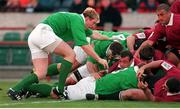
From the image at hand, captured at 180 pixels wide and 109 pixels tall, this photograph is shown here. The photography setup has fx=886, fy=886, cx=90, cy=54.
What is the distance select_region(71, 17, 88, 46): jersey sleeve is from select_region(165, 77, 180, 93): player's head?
160cm

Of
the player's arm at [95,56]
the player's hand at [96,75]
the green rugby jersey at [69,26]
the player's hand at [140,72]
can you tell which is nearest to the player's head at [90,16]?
the green rugby jersey at [69,26]

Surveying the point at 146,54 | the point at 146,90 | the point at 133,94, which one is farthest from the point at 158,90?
the point at 146,54

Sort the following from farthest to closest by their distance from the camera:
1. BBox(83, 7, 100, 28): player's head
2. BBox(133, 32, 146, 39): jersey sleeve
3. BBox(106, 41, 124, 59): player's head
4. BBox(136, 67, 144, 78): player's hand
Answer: BBox(133, 32, 146, 39): jersey sleeve
BBox(106, 41, 124, 59): player's head
BBox(83, 7, 100, 28): player's head
BBox(136, 67, 144, 78): player's hand

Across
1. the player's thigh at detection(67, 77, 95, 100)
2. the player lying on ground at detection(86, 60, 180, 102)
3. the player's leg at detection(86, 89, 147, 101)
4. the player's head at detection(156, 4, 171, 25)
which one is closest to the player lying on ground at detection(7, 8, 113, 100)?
the player's thigh at detection(67, 77, 95, 100)

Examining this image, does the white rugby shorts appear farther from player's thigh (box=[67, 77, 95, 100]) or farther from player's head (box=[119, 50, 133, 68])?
player's head (box=[119, 50, 133, 68])

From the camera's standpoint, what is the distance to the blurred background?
21562 millimetres

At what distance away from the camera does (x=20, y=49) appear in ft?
70.9

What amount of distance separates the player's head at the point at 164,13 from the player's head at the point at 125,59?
0.80 m

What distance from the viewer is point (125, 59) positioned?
13.8 meters

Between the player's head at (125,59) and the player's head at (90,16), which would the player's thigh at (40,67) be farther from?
the player's head at (125,59)

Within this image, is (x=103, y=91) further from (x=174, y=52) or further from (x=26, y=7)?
(x=26, y=7)

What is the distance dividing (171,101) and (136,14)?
10.3 m

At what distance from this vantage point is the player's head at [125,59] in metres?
13.7

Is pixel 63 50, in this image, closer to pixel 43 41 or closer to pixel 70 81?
pixel 43 41
